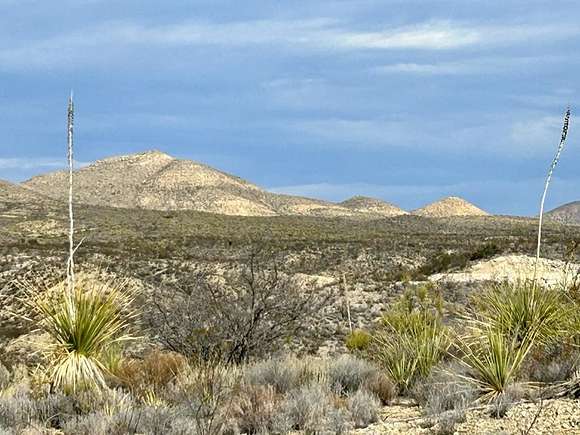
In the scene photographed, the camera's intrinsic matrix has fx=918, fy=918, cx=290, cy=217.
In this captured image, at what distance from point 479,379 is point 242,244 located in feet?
135

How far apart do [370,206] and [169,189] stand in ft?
124

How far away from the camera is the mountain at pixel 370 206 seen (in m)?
149

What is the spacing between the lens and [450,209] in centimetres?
14988

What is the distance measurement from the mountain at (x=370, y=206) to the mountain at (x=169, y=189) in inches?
152

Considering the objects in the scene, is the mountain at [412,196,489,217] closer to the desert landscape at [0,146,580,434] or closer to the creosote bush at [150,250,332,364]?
the desert landscape at [0,146,580,434]

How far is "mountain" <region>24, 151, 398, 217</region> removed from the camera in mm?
124875

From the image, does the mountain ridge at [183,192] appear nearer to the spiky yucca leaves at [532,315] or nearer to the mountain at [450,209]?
the mountain at [450,209]

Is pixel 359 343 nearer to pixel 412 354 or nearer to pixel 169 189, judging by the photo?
pixel 412 354

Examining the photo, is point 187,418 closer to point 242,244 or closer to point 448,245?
point 242,244

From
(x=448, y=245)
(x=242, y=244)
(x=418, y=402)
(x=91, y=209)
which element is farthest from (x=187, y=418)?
(x=91, y=209)

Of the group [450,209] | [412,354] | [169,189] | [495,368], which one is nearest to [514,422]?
[495,368]

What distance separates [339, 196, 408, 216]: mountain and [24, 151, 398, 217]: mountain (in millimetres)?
3849

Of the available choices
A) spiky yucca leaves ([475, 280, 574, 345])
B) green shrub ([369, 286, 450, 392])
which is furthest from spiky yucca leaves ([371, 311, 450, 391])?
spiky yucca leaves ([475, 280, 574, 345])

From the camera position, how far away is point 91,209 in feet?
273
